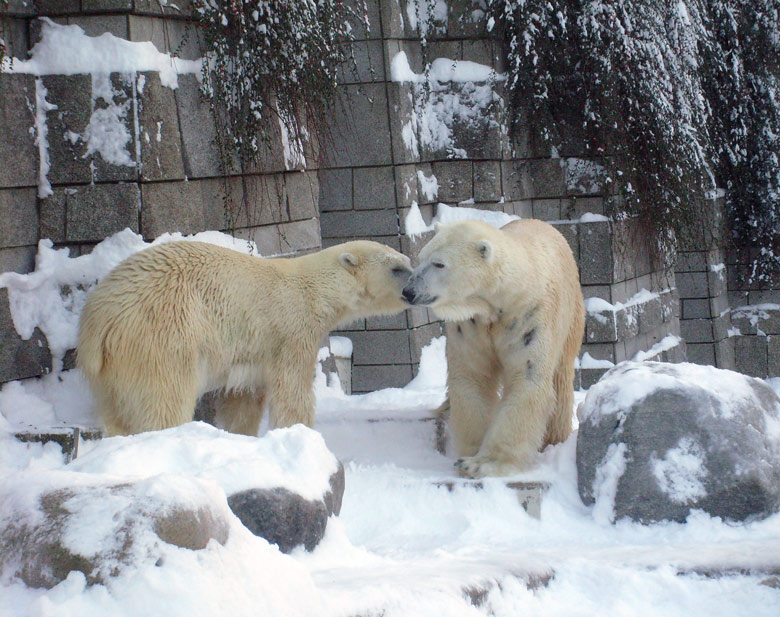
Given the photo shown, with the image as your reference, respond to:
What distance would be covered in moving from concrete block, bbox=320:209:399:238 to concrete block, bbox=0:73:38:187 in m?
2.32

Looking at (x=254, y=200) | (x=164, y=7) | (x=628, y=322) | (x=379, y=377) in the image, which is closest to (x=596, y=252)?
(x=628, y=322)

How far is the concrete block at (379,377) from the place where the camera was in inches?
239

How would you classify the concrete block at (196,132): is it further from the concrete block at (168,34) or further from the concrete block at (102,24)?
the concrete block at (102,24)

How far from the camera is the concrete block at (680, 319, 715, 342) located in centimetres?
864

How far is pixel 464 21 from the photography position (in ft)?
20.6

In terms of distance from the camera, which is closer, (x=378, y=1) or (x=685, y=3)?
(x=378, y=1)

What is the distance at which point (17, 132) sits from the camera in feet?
13.3

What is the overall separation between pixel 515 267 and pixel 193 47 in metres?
1.86

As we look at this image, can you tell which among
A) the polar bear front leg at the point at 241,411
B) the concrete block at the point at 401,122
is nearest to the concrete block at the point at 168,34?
the polar bear front leg at the point at 241,411

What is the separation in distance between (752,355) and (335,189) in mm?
4833

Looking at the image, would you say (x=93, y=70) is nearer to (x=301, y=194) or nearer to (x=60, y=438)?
(x=301, y=194)

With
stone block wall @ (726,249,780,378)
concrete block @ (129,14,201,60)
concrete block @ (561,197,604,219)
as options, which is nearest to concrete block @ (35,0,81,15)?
concrete block @ (129,14,201,60)

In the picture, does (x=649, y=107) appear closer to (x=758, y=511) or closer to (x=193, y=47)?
(x=193, y=47)

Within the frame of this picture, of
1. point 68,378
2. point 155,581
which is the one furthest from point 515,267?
point 155,581
